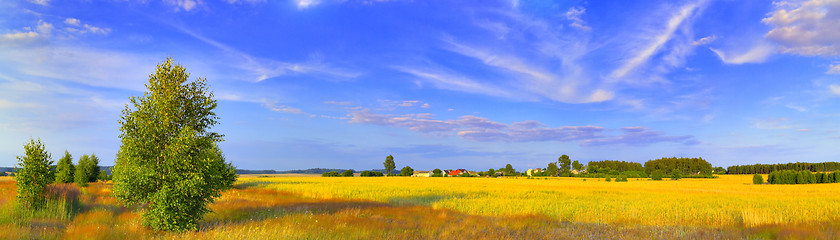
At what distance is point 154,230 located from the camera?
14.2 meters

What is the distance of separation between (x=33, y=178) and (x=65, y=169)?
41.5m

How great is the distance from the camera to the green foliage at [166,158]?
1401cm

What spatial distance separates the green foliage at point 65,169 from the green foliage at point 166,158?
48615 millimetres

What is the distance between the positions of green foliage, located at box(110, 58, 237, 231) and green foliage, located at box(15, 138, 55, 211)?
26.6 feet

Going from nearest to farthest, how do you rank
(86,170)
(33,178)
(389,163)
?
1. (33,178)
2. (86,170)
3. (389,163)

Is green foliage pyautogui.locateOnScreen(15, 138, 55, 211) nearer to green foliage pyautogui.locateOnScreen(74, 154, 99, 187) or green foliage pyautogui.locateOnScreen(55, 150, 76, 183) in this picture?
green foliage pyautogui.locateOnScreen(74, 154, 99, 187)

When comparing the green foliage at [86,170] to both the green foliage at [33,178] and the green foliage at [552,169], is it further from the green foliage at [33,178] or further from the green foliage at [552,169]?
the green foliage at [552,169]

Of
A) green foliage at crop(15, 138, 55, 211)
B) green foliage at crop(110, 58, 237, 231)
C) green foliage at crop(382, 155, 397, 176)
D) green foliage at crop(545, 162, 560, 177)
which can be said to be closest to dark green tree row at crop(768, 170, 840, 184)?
green foliage at crop(110, 58, 237, 231)

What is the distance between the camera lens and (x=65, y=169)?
51.5 m

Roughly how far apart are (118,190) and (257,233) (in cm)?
549

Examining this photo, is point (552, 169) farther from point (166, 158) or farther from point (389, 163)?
point (166, 158)

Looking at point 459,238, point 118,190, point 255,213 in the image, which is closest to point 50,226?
point 118,190

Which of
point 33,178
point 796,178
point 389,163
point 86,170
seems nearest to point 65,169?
point 86,170

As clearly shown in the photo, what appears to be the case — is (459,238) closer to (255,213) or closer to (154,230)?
(154,230)
